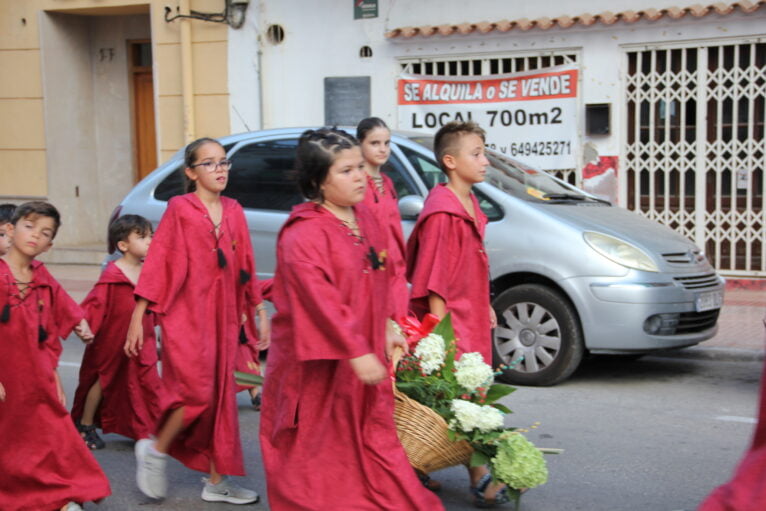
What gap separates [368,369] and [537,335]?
376cm

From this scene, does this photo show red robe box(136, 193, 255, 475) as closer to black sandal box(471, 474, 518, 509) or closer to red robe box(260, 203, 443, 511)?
red robe box(260, 203, 443, 511)

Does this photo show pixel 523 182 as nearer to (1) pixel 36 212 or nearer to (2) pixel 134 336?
(2) pixel 134 336

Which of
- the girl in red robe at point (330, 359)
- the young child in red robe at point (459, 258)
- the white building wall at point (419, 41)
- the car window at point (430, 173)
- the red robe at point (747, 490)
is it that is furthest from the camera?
the white building wall at point (419, 41)

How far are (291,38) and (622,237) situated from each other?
23.1 feet

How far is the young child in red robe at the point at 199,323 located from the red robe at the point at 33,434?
320 millimetres

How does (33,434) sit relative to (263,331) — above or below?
below

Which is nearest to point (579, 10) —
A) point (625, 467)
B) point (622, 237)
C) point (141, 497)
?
point (622, 237)

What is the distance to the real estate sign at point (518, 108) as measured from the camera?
11539 mm

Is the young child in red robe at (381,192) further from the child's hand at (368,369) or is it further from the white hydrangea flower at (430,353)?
the child's hand at (368,369)

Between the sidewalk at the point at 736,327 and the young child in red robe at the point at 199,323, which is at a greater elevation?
the young child in red robe at the point at 199,323

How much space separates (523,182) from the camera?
7.71 meters

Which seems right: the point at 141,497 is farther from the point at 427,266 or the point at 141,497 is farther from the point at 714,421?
the point at 714,421

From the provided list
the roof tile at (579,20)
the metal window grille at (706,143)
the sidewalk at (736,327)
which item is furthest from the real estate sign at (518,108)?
the sidewalk at (736,327)

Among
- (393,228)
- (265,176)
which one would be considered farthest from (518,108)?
(393,228)
